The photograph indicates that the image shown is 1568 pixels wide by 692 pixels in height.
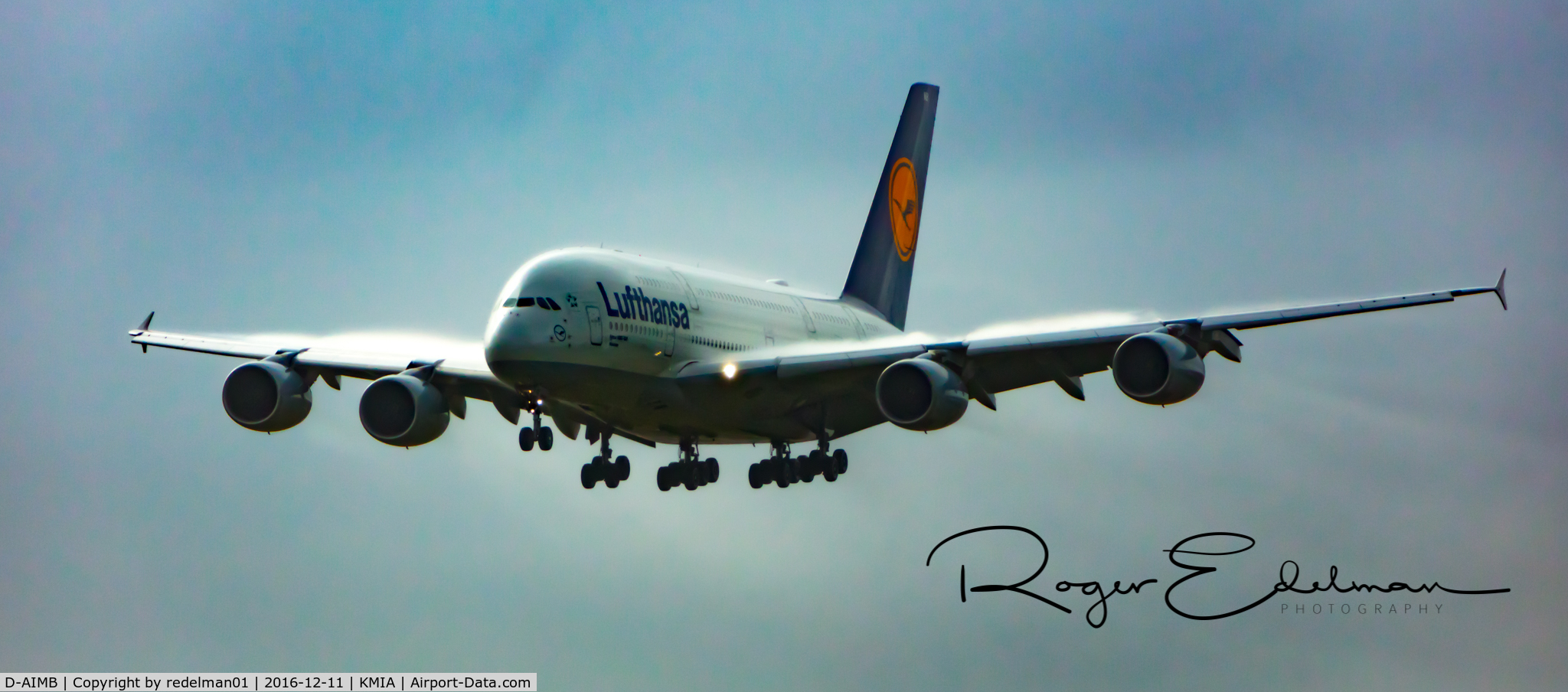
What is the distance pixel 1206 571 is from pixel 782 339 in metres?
13.0

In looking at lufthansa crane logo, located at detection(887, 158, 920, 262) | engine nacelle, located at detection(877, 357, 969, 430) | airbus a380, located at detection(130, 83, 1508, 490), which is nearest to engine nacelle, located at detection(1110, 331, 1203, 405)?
airbus a380, located at detection(130, 83, 1508, 490)

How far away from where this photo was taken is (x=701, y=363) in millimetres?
37188

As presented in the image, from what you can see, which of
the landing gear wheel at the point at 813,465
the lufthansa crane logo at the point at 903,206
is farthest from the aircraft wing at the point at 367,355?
the lufthansa crane logo at the point at 903,206

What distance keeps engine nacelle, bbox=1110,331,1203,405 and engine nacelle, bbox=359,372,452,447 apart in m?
16.5

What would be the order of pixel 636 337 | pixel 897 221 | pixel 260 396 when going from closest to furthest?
1. pixel 636 337
2. pixel 260 396
3. pixel 897 221

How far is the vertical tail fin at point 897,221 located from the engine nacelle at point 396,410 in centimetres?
2030

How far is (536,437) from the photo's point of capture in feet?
115

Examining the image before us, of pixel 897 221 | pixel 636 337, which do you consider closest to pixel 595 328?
pixel 636 337

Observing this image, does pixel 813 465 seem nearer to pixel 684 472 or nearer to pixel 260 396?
pixel 684 472

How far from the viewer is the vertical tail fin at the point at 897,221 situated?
54.0 meters

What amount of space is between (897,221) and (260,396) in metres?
26.4

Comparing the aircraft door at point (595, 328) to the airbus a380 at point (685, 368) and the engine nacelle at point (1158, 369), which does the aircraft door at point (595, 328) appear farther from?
the engine nacelle at point (1158, 369)

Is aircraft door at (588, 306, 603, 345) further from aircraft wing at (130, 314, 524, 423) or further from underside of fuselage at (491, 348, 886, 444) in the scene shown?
aircraft wing at (130, 314, 524, 423)

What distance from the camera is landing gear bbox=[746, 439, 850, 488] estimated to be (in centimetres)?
4272
